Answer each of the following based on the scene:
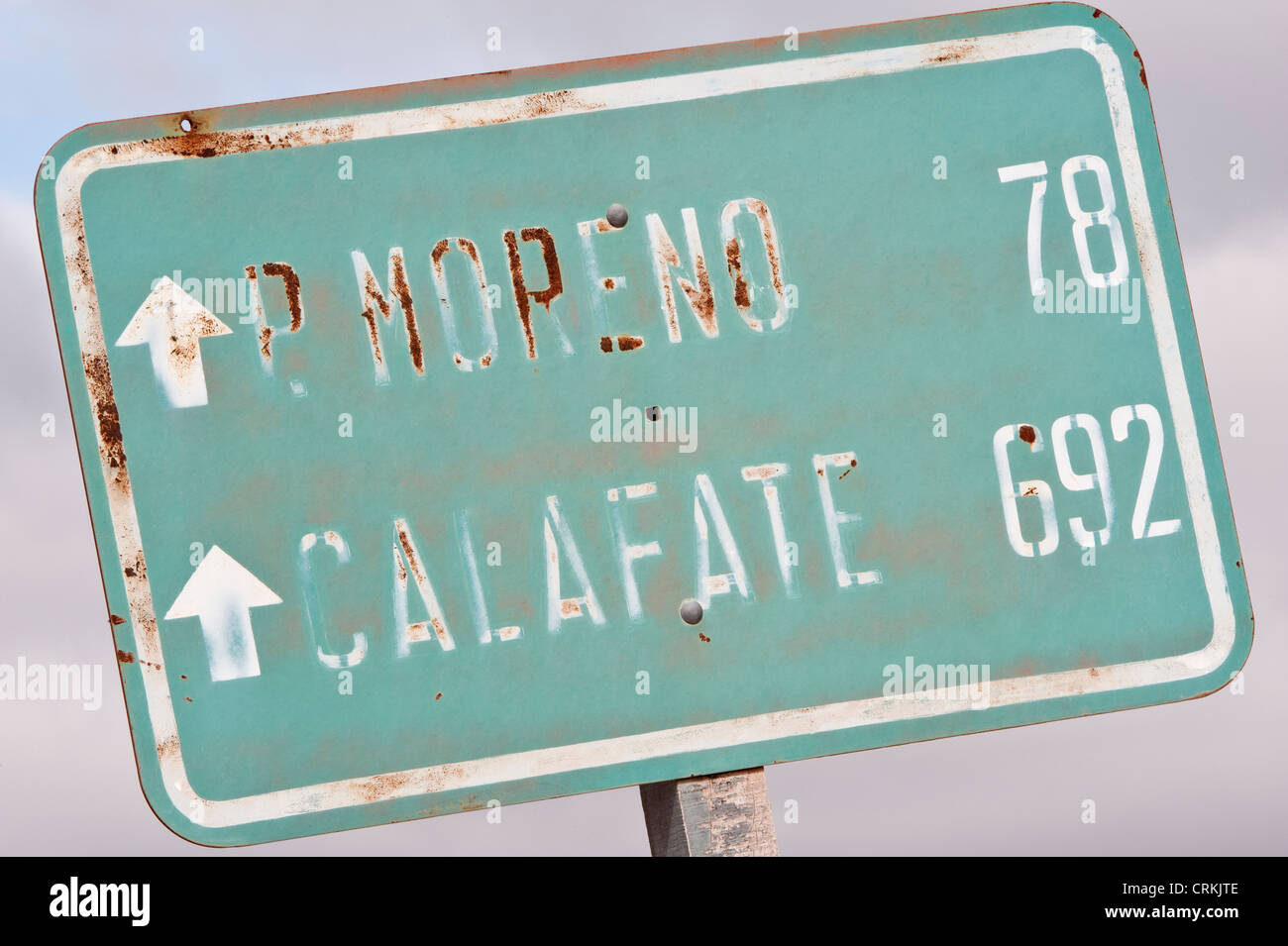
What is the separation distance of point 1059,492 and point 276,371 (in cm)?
163

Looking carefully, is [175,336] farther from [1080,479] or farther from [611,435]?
[1080,479]

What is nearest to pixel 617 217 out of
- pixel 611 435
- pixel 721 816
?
pixel 611 435

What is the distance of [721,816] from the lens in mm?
2672

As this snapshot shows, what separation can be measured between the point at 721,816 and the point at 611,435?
79 cm

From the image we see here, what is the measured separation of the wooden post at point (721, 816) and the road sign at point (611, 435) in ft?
0.14

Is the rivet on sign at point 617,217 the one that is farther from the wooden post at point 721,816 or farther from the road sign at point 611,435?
the wooden post at point 721,816

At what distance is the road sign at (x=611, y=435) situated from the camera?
2.69 metres

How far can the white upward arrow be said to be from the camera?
2.70m

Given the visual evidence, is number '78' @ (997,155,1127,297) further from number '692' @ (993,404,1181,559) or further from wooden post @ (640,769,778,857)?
wooden post @ (640,769,778,857)

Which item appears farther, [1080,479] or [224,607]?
[1080,479]

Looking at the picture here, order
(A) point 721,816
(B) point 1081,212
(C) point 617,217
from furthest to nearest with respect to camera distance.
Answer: (B) point 1081,212 → (C) point 617,217 → (A) point 721,816

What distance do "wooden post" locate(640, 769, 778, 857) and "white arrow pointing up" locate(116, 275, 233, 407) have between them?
1.25 metres

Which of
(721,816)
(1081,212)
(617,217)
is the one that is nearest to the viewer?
(721,816)

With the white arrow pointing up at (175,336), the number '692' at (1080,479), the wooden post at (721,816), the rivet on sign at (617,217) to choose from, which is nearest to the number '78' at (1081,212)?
the number '692' at (1080,479)
